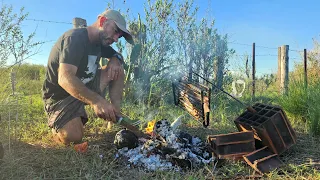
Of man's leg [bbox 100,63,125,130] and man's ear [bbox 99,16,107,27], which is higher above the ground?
man's ear [bbox 99,16,107,27]

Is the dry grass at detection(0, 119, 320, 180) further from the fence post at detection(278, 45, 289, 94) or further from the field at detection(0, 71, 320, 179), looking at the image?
the fence post at detection(278, 45, 289, 94)

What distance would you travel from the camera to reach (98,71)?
135 inches

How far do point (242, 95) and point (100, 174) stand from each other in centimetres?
569

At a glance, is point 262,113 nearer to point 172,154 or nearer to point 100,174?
point 172,154

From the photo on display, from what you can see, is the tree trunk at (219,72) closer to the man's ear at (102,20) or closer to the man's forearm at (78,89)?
the man's ear at (102,20)

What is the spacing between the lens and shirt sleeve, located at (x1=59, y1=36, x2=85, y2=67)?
8.66 ft

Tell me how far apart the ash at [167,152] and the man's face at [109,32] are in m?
1.00

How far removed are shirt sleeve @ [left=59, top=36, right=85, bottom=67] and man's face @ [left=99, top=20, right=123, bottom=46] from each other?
24cm

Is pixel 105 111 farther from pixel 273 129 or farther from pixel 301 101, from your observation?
pixel 301 101

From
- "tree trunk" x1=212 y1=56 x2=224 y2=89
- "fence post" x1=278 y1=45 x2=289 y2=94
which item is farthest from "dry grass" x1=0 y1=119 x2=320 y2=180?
"fence post" x1=278 y1=45 x2=289 y2=94

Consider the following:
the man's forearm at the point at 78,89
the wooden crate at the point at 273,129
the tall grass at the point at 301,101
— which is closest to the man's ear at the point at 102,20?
the man's forearm at the point at 78,89

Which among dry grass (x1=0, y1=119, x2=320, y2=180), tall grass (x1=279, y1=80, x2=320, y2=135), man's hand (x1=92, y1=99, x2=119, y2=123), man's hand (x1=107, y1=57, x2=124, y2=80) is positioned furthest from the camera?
tall grass (x1=279, y1=80, x2=320, y2=135)

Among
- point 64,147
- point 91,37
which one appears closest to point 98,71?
point 91,37

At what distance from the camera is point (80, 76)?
10.3 feet
